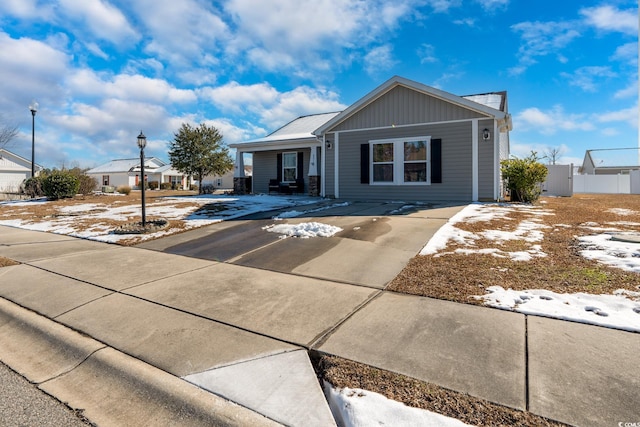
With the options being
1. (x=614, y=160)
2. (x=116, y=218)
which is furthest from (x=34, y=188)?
(x=614, y=160)

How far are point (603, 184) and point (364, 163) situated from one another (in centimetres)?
2245

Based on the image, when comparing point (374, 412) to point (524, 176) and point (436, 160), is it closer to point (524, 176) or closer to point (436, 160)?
point (436, 160)

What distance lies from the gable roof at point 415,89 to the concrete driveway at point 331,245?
358cm

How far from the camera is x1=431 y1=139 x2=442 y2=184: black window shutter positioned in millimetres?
11312

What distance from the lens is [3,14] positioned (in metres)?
10.3

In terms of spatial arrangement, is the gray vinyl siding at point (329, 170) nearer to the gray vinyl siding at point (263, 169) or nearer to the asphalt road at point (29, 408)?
the gray vinyl siding at point (263, 169)

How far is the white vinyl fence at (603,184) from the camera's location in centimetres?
2403

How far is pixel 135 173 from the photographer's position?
47.2 meters

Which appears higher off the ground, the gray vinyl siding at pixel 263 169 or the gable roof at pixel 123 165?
the gable roof at pixel 123 165

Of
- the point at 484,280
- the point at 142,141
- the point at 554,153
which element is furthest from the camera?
the point at 554,153

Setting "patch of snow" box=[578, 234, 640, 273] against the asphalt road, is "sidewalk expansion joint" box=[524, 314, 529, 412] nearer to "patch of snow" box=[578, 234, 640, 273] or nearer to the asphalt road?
"patch of snow" box=[578, 234, 640, 273]

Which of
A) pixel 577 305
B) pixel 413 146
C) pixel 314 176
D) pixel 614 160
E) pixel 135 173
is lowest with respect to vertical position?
pixel 577 305

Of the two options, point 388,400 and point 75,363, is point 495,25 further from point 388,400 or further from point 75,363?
point 75,363

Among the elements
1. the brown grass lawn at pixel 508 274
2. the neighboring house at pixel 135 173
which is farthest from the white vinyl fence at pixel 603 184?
the neighboring house at pixel 135 173
